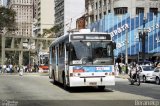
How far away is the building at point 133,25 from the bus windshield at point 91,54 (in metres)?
38.9

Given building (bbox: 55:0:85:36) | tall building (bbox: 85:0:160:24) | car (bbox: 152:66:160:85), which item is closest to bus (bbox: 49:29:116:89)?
car (bbox: 152:66:160:85)

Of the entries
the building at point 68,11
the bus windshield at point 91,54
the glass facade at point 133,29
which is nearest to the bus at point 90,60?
the bus windshield at point 91,54

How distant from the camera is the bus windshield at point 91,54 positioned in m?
21.7

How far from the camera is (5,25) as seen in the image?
73.6 metres

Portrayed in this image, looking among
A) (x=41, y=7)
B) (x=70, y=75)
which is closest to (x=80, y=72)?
(x=70, y=75)

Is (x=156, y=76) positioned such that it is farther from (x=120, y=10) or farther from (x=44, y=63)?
(x=120, y=10)

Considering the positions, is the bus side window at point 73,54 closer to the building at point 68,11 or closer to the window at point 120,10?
the window at point 120,10

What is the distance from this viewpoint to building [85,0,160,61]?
6481cm

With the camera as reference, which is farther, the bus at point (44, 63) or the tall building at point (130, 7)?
the tall building at point (130, 7)

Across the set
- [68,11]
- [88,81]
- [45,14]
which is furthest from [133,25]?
[45,14]

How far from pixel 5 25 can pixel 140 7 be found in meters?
23.5

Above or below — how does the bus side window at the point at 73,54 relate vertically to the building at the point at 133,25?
below

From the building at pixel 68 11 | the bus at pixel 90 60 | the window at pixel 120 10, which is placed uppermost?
the building at pixel 68 11

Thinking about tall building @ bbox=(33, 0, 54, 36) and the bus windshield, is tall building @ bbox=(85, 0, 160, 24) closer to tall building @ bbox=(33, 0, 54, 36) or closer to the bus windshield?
the bus windshield
